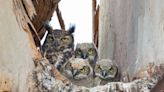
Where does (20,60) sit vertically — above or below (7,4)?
below

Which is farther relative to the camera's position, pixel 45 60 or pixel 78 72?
pixel 78 72

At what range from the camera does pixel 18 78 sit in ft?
4.09

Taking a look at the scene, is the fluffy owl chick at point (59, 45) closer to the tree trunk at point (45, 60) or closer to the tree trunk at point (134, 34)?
the tree trunk at point (134, 34)

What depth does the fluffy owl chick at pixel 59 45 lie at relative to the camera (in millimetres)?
1992

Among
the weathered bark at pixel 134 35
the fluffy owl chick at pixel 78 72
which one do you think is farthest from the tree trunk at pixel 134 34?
the fluffy owl chick at pixel 78 72

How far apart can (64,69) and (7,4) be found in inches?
21.8

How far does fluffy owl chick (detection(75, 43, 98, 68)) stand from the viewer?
2.08 metres

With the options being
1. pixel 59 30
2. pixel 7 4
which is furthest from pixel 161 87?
pixel 59 30

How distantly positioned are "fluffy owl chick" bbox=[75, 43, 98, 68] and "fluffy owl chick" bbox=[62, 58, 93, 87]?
0.29 m

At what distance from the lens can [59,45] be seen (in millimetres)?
2178

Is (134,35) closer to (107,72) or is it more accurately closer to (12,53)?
(107,72)

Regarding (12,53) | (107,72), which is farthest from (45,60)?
(107,72)

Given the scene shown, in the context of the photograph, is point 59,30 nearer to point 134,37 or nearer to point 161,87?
point 134,37

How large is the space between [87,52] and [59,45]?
17cm
